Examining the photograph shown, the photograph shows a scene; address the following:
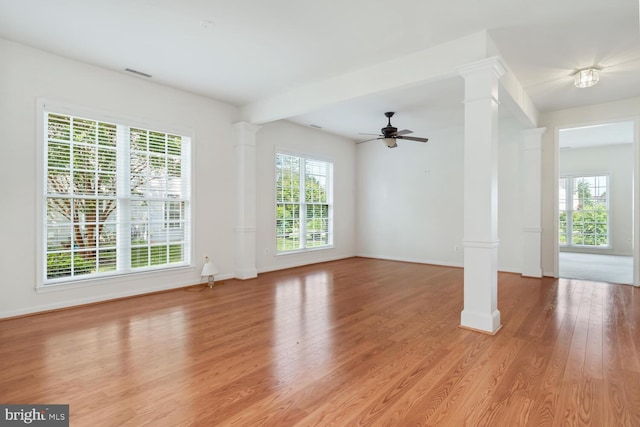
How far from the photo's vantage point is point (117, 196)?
442 cm

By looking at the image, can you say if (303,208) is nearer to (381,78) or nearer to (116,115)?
(381,78)

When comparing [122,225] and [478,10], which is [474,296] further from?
[122,225]

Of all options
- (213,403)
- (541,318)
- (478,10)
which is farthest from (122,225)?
(541,318)

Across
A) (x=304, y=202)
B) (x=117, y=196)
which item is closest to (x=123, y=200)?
(x=117, y=196)

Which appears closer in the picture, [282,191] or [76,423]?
[76,423]

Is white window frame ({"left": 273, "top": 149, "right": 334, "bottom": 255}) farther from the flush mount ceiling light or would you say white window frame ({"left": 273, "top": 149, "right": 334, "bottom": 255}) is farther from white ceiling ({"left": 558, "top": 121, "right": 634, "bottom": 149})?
white ceiling ({"left": 558, "top": 121, "right": 634, "bottom": 149})

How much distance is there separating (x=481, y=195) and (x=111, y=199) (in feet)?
14.4

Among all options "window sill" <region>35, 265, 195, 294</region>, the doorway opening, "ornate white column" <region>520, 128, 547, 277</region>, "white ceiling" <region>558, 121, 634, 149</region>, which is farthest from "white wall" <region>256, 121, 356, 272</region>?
the doorway opening

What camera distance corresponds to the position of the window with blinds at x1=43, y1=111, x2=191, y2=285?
12.9 ft

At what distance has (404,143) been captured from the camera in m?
7.79

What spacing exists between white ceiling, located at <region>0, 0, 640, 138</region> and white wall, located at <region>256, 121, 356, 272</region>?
1781mm

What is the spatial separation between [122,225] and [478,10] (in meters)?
4.68

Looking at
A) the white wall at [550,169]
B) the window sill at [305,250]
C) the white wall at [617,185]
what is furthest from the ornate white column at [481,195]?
the white wall at [617,185]

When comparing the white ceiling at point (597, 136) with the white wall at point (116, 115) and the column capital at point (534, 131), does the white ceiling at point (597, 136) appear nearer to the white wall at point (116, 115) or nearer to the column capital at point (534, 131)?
the column capital at point (534, 131)
